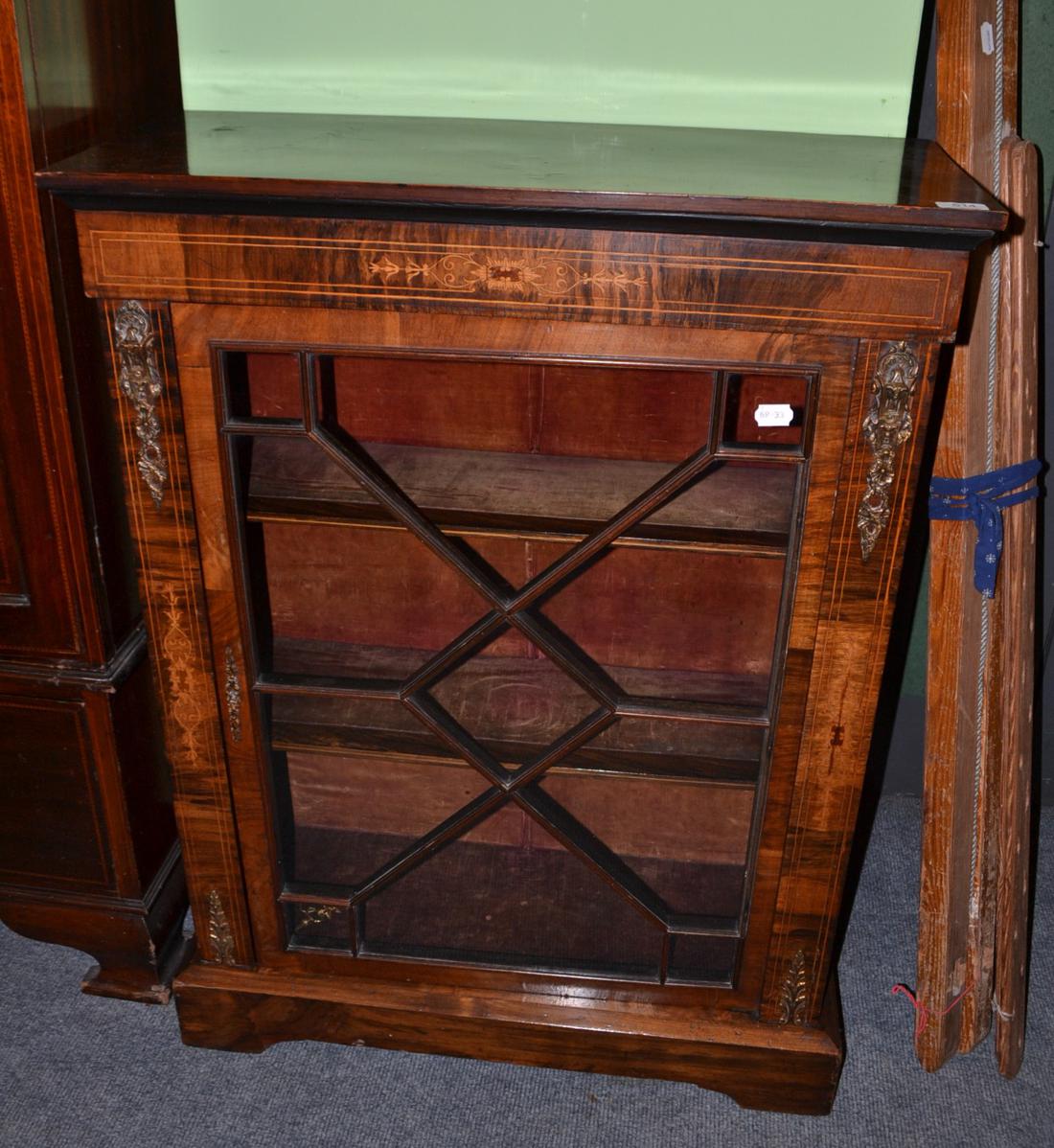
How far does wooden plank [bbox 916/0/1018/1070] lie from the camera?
1131mm

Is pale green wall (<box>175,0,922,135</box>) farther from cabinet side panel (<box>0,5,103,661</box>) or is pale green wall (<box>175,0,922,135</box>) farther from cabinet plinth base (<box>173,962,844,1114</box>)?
cabinet plinth base (<box>173,962,844,1114</box>)

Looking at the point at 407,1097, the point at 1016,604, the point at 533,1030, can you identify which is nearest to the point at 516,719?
the point at 533,1030

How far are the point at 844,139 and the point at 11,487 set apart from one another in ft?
2.88

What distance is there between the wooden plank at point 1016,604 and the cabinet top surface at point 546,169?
0.15 m

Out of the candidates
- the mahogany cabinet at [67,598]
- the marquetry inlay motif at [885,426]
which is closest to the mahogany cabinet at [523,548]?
the marquetry inlay motif at [885,426]

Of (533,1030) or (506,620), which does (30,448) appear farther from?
(533,1030)

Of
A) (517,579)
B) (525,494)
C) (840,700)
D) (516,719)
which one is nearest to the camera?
(840,700)

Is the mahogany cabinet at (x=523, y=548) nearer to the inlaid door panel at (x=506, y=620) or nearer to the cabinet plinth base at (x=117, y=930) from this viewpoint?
the inlaid door panel at (x=506, y=620)

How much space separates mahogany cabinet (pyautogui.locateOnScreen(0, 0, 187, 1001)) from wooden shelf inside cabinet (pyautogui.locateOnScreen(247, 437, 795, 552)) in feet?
0.63

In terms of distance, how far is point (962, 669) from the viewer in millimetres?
1293

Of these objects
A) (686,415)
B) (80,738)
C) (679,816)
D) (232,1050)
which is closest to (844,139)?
(686,415)

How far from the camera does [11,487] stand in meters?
1.15

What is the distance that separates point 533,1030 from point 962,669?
63 cm

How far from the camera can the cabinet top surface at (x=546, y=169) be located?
834 mm
